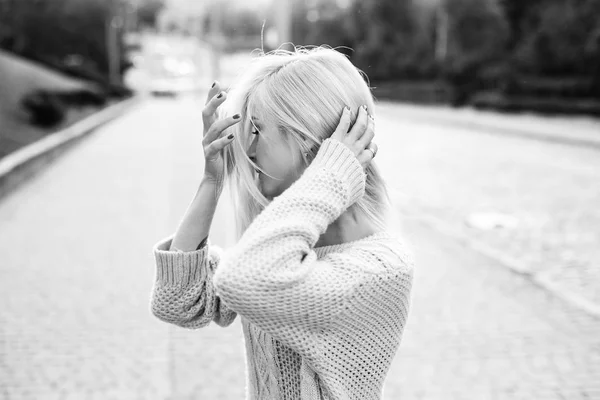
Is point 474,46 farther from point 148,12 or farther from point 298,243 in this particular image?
point 148,12

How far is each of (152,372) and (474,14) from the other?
4499 cm

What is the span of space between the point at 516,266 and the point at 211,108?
5742mm

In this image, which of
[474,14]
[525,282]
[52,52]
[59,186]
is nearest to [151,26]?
[52,52]

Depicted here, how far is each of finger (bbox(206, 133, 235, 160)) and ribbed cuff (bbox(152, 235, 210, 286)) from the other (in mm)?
234

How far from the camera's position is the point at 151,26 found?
369ft

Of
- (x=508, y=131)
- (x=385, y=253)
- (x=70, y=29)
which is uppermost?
(x=385, y=253)

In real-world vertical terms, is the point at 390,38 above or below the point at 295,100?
below

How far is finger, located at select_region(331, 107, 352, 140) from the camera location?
60.4 inches

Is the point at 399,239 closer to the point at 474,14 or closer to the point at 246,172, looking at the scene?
the point at 246,172

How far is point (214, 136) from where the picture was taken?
5.24ft

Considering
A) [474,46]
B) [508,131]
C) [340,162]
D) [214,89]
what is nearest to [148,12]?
[474,46]

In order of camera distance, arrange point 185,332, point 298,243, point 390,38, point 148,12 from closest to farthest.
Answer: point 298,243 → point 185,332 → point 390,38 → point 148,12

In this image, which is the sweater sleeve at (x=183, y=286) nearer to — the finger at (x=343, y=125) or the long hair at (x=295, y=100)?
the long hair at (x=295, y=100)

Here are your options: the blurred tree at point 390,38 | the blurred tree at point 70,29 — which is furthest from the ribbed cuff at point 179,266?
the blurred tree at point 390,38
